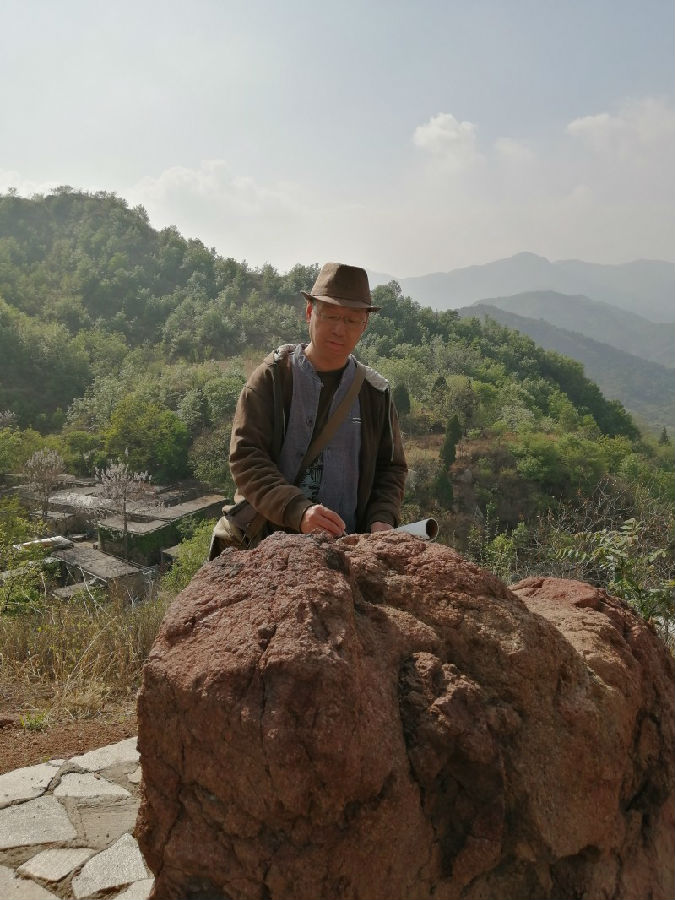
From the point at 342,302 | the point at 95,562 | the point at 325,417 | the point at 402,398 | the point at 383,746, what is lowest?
the point at 95,562

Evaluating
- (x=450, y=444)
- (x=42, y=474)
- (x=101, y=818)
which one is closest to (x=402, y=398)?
Answer: (x=450, y=444)

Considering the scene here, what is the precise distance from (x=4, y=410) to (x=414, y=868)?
44922 millimetres

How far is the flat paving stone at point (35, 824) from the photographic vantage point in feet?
7.48

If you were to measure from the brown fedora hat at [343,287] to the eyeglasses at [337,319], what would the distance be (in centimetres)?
5

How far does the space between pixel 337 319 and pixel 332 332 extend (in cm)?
6

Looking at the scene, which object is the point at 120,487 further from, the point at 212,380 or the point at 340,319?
the point at 340,319

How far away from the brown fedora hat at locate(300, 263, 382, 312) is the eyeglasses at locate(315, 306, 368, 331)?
0.16ft

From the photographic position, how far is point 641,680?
1934mm

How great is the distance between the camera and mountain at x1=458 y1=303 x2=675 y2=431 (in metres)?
128

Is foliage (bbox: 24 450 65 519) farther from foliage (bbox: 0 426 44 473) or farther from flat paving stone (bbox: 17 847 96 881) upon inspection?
flat paving stone (bbox: 17 847 96 881)

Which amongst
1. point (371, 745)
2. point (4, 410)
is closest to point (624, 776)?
point (371, 745)

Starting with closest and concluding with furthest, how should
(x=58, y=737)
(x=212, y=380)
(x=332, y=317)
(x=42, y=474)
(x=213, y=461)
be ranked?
(x=332, y=317), (x=58, y=737), (x=42, y=474), (x=213, y=461), (x=212, y=380)

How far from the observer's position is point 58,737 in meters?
3.31

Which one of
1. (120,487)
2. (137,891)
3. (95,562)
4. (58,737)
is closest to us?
(137,891)
